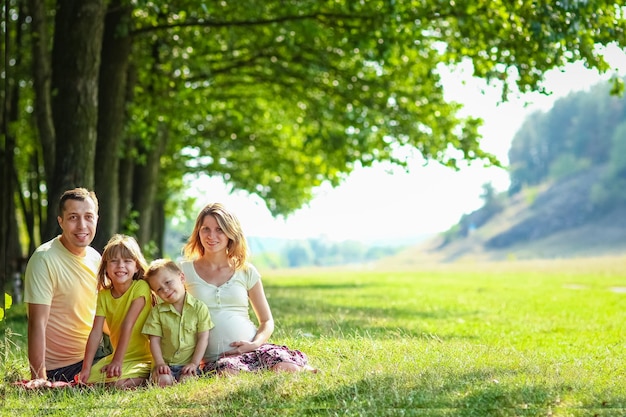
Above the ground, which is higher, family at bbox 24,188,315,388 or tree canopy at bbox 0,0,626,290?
tree canopy at bbox 0,0,626,290

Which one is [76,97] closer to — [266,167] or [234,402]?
[234,402]

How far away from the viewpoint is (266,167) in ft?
109

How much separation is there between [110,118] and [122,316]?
897 centimetres

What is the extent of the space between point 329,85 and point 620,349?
1339 cm

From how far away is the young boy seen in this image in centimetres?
795

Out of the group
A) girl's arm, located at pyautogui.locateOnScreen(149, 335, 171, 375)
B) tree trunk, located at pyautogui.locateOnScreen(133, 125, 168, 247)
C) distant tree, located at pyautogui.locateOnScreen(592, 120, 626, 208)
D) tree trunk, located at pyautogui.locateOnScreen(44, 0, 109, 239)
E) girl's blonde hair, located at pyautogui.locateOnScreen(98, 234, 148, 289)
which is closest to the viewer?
girl's arm, located at pyautogui.locateOnScreen(149, 335, 171, 375)

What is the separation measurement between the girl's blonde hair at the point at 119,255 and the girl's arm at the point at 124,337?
1.07 ft

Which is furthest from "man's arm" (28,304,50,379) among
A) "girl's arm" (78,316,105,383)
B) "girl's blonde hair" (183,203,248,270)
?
"girl's blonde hair" (183,203,248,270)

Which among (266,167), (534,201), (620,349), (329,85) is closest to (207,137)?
Result: (266,167)

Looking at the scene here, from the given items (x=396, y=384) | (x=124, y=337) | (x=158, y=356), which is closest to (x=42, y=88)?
(x=124, y=337)

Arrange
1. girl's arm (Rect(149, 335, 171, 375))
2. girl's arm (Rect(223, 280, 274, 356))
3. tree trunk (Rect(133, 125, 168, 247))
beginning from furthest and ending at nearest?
tree trunk (Rect(133, 125, 168, 247)) < girl's arm (Rect(223, 280, 274, 356)) < girl's arm (Rect(149, 335, 171, 375))

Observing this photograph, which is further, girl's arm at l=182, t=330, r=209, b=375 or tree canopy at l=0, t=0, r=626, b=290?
tree canopy at l=0, t=0, r=626, b=290

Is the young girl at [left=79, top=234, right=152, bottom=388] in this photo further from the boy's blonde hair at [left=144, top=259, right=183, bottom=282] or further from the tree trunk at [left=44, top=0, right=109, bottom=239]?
the tree trunk at [left=44, top=0, right=109, bottom=239]

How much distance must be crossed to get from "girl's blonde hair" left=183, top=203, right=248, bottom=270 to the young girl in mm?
532
